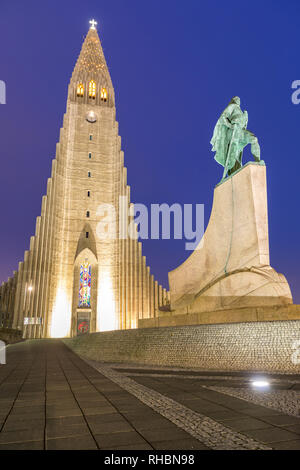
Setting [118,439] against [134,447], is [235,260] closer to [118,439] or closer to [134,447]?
[118,439]

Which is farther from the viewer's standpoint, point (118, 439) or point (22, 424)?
point (22, 424)

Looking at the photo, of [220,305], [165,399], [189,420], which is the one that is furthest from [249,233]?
[189,420]

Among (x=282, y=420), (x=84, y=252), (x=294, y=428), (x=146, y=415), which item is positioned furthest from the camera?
(x=84, y=252)

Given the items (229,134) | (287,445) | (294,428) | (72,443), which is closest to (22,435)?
(72,443)

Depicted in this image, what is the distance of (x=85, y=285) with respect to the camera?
96.9 feet

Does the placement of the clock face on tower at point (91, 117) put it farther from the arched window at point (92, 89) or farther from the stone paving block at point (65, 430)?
the stone paving block at point (65, 430)

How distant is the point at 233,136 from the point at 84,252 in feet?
68.0

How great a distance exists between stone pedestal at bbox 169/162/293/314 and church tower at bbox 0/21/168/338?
1770 centimetres

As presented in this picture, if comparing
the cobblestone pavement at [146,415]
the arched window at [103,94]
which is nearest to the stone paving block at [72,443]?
the cobblestone pavement at [146,415]

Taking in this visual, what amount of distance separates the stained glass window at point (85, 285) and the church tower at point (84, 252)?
0.29 feet

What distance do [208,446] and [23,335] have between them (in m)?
25.6

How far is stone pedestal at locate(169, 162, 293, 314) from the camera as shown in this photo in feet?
25.1

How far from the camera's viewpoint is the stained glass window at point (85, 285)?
29.3 metres
